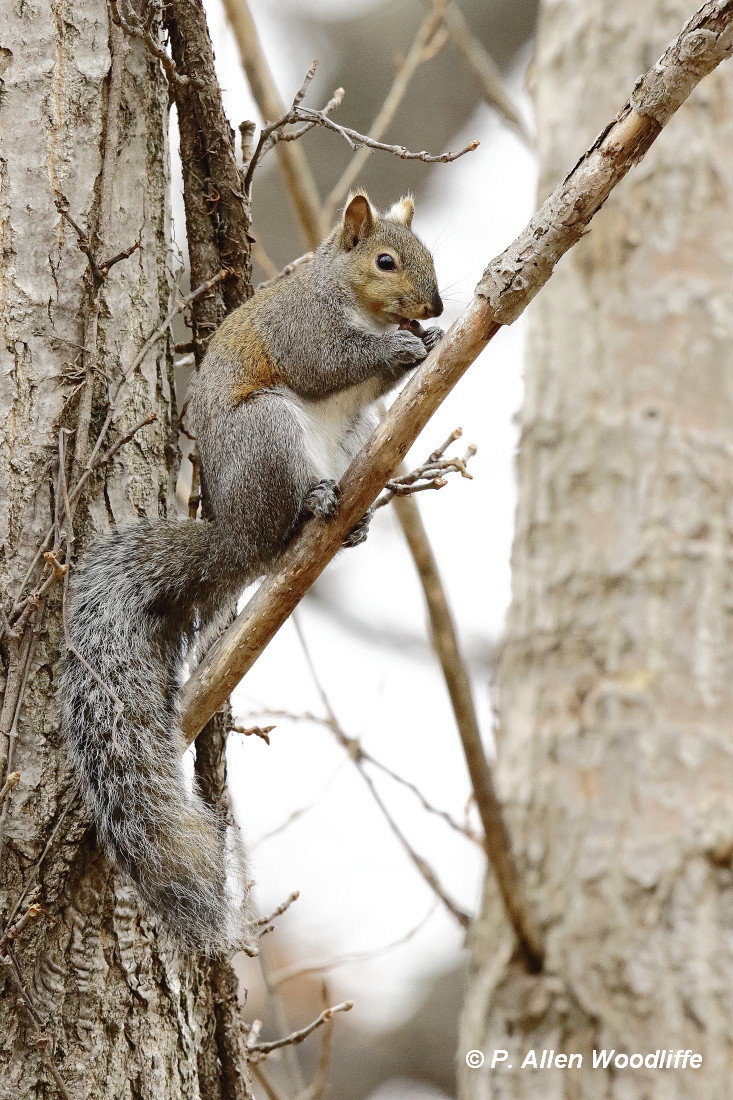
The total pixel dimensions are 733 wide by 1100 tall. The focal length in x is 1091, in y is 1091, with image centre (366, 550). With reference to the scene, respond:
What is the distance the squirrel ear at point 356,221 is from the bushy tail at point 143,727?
819mm

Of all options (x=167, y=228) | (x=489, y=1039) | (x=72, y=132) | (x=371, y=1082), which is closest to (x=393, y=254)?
(x=167, y=228)

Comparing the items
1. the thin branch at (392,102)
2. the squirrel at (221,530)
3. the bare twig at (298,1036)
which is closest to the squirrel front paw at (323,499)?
the squirrel at (221,530)

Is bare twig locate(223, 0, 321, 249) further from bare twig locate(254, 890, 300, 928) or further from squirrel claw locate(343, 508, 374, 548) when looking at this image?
bare twig locate(254, 890, 300, 928)

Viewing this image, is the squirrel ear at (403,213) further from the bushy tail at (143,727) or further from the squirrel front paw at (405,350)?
the bushy tail at (143,727)

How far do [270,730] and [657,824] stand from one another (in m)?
1.12

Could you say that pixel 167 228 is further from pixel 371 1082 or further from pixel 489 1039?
pixel 371 1082

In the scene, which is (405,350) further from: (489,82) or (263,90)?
(489,82)

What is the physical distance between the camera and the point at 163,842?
148 cm

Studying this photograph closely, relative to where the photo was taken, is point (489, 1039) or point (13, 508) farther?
point (489, 1039)

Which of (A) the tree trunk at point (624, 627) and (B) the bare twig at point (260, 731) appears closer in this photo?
(B) the bare twig at point (260, 731)

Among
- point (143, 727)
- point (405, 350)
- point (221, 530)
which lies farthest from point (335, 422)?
point (143, 727)

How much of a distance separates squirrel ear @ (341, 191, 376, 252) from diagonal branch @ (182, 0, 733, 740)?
813mm

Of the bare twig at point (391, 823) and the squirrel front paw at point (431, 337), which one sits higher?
the squirrel front paw at point (431, 337)

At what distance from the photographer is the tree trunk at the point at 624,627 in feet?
7.79
